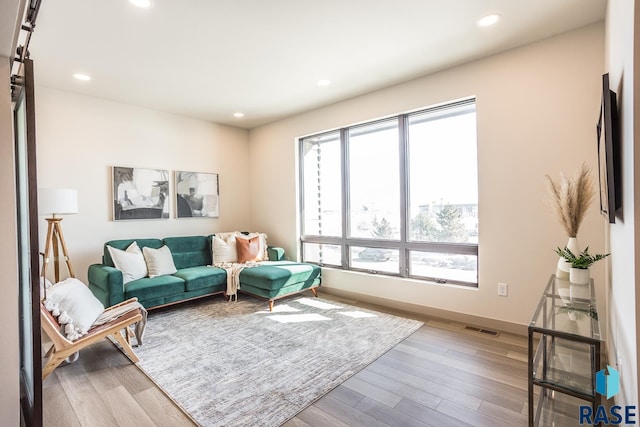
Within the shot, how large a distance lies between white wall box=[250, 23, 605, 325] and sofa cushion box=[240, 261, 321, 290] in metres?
1.27

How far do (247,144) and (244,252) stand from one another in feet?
7.31

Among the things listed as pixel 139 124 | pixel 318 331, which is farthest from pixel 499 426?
pixel 139 124

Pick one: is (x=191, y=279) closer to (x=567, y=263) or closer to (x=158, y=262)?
(x=158, y=262)

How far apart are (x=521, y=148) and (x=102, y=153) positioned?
16.2 feet

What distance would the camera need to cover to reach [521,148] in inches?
114

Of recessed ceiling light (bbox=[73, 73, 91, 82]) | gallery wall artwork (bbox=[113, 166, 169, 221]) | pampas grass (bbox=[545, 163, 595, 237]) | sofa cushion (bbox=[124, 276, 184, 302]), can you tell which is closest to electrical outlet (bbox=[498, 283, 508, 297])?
pampas grass (bbox=[545, 163, 595, 237])

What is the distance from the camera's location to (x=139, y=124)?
428cm

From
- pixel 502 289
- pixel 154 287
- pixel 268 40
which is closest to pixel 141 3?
pixel 268 40

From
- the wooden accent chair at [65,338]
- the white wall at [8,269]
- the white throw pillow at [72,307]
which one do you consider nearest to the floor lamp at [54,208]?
the white throw pillow at [72,307]

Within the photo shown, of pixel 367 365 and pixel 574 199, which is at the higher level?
pixel 574 199

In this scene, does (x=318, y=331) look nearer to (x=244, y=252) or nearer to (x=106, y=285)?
(x=244, y=252)

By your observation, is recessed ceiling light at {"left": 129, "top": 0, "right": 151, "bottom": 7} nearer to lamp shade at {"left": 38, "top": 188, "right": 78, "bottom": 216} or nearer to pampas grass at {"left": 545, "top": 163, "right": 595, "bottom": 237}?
lamp shade at {"left": 38, "top": 188, "right": 78, "bottom": 216}

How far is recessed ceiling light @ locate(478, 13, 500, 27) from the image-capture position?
7.90 ft

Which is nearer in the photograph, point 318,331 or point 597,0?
point 597,0
